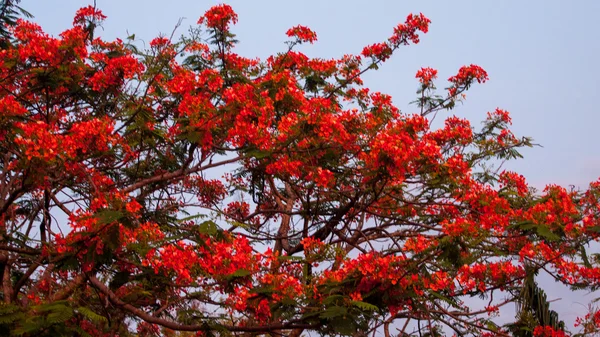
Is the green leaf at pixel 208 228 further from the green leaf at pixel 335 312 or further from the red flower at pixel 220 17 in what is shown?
the red flower at pixel 220 17

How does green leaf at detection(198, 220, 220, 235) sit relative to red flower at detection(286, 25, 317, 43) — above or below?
below

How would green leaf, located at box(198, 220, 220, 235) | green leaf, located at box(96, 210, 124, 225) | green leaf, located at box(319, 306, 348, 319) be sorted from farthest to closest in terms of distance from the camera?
green leaf, located at box(198, 220, 220, 235) < green leaf, located at box(319, 306, 348, 319) < green leaf, located at box(96, 210, 124, 225)

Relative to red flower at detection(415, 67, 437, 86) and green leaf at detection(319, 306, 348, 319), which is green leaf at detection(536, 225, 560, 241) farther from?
red flower at detection(415, 67, 437, 86)


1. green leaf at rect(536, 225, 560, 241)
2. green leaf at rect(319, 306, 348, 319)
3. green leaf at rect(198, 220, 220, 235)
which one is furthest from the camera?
green leaf at rect(536, 225, 560, 241)

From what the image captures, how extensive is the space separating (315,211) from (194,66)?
3.11m

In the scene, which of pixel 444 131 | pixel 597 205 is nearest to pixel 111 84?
pixel 444 131

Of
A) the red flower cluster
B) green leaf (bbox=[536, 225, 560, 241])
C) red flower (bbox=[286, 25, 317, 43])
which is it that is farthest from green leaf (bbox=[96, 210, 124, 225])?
the red flower cluster

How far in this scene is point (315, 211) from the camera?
745 cm

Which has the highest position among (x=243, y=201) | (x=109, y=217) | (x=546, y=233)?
(x=243, y=201)

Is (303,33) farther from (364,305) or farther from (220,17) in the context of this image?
(364,305)

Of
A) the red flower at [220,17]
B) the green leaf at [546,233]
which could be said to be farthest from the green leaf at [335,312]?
the red flower at [220,17]

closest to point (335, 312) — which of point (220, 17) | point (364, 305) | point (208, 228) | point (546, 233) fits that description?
point (364, 305)

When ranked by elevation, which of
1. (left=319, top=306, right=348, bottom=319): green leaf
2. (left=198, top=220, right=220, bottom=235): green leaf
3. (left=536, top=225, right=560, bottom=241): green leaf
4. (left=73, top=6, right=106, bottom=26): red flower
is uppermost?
(left=73, top=6, right=106, bottom=26): red flower

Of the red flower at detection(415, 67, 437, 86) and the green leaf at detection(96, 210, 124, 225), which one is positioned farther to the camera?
the red flower at detection(415, 67, 437, 86)
